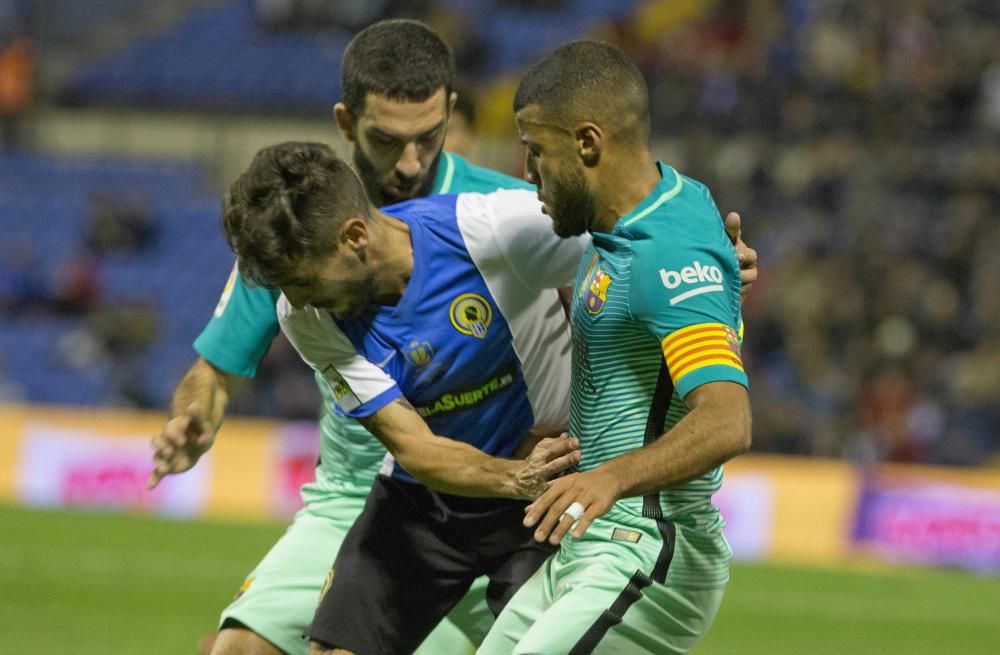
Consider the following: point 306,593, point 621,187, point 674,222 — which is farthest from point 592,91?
point 306,593

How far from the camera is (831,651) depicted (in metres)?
9.31

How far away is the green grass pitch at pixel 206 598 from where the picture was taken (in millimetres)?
9180

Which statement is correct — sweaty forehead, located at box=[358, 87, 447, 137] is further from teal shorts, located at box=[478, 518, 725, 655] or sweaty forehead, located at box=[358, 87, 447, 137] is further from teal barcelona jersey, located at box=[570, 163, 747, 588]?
teal shorts, located at box=[478, 518, 725, 655]

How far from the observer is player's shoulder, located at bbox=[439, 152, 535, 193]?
5055 millimetres

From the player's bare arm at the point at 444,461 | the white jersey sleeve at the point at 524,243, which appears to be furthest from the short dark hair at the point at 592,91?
the player's bare arm at the point at 444,461

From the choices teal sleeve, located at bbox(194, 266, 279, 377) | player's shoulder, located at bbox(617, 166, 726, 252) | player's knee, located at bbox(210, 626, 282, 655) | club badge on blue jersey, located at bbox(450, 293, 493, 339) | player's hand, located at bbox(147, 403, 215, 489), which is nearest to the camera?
player's shoulder, located at bbox(617, 166, 726, 252)

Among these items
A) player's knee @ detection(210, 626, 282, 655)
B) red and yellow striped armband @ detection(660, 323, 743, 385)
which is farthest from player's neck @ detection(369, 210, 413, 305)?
player's knee @ detection(210, 626, 282, 655)

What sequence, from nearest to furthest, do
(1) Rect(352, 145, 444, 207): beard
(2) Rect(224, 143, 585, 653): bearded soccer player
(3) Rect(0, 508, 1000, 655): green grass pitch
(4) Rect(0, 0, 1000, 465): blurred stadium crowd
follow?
(2) Rect(224, 143, 585, 653): bearded soccer player
(1) Rect(352, 145, 444, 207): beard
(3) Rect(0, 508, 1000, 655): green grass pitch
(4) Rect(0, 0, 1000, 465): blurred stadium crowd

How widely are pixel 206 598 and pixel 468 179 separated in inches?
236

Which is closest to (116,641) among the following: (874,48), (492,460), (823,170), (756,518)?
(492,460)

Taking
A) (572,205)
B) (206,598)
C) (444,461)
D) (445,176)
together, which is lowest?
(206,598)

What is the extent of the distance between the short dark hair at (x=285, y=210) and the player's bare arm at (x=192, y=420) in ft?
2.20

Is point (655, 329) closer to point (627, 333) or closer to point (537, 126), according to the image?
point (627, 333)

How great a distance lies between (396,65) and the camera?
5.05m
